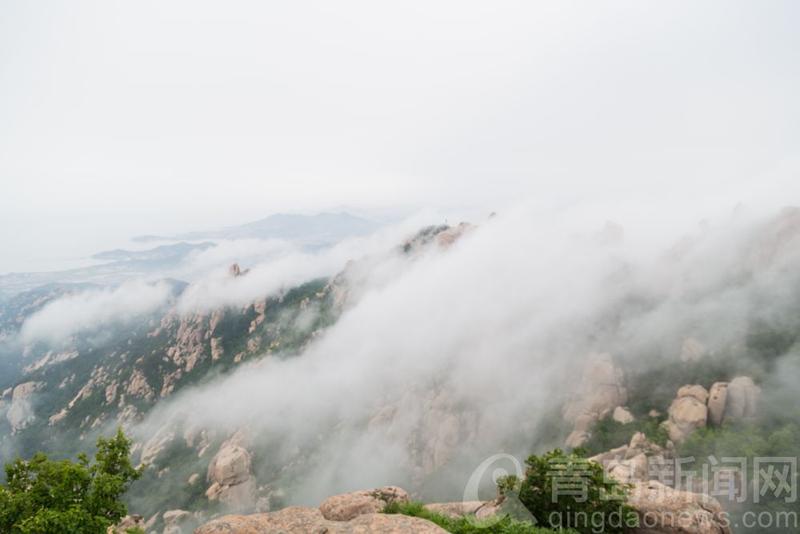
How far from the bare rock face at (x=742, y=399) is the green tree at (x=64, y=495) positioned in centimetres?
9507

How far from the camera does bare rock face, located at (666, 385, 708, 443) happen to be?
2904 inches

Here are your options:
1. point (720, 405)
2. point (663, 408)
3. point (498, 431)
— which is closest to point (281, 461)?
point (498, 431)

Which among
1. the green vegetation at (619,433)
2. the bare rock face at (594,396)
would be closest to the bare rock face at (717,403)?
the green vegetation at (619,433)

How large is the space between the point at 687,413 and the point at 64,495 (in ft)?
315

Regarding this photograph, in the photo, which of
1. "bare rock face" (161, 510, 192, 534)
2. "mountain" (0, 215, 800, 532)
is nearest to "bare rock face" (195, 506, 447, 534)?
"mountain" (0, 215, 800, 532)

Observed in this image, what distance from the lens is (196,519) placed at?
129375 mm

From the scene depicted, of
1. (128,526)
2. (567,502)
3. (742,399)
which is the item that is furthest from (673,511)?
(742,399)

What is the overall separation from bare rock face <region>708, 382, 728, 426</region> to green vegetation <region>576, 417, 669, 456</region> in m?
9.00

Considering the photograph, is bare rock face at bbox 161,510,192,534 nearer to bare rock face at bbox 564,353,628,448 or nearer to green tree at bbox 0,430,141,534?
bare rock face at bbox 564,353,628,448

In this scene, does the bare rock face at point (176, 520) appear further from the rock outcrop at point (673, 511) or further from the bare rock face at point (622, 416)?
the rock outcrop at point (673, 511)

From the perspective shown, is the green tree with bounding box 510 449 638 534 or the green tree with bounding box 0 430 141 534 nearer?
the green tree with bounding box 0 430 141 534

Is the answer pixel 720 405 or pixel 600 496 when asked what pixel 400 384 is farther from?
pixel 600 496

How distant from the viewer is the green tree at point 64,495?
61.2 ft

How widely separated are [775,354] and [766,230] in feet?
179
